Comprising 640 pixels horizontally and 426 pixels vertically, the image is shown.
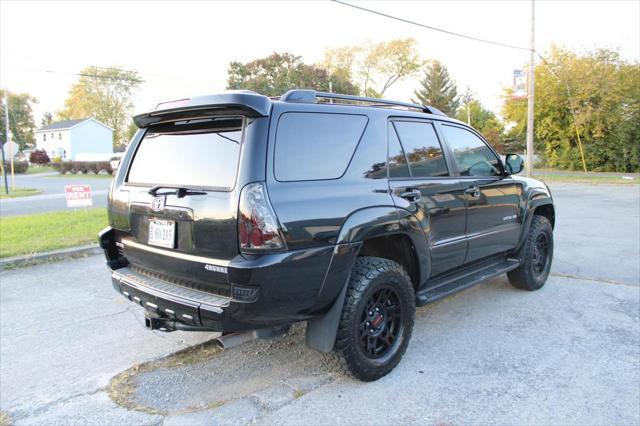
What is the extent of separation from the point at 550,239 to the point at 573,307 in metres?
0.95

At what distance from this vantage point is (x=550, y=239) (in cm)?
536

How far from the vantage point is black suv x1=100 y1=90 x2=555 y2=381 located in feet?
8.69

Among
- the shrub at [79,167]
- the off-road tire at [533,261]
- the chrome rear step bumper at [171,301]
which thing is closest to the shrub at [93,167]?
the shrub at [79,167]

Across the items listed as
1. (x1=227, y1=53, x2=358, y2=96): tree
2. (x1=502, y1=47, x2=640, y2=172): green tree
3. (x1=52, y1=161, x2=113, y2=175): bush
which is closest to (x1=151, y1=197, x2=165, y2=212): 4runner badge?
(x1=502, y1=47, x2=640, y2=172): green tree

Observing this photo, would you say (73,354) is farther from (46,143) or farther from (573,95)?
(46,143)

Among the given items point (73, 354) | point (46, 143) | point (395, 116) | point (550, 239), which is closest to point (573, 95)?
point (550, 239)

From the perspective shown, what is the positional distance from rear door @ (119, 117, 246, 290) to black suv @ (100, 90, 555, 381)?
0.01m

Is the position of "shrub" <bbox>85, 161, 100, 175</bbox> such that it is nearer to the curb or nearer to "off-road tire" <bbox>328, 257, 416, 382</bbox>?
the curb

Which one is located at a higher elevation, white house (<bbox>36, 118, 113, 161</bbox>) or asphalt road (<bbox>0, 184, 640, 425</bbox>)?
white house (<bbox>36, 118, 113, 161</bbox>)

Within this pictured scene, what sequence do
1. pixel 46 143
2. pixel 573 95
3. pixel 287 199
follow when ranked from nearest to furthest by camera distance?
pixel 287 199
pixel 573 95
pixel 46 143

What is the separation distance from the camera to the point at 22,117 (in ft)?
243

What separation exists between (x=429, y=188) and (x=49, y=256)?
226 inches

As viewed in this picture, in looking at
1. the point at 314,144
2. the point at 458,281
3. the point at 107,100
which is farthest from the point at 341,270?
the point at 107,100

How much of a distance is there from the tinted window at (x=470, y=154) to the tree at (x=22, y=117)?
81.3 m
